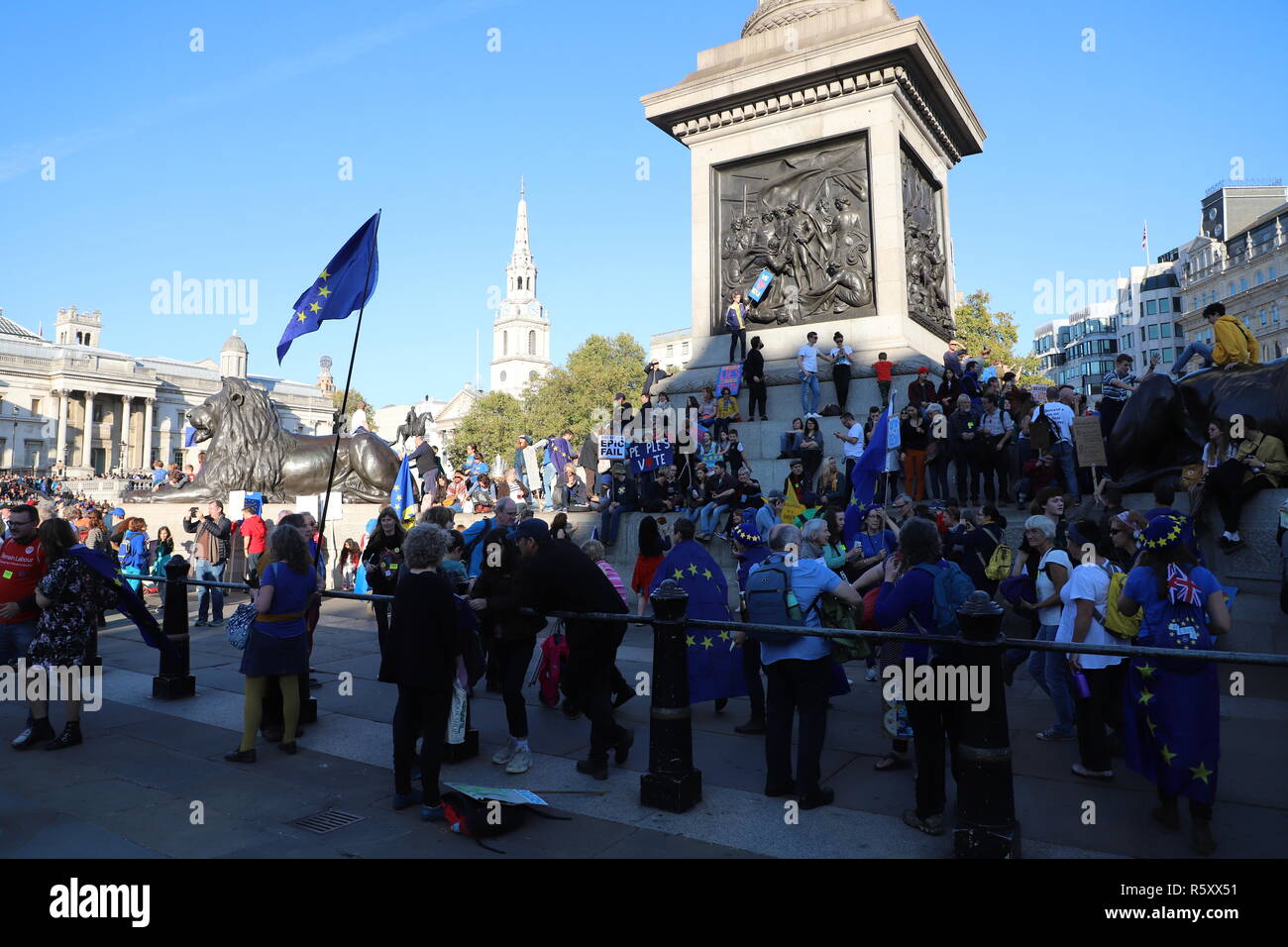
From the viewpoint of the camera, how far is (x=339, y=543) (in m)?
18.0

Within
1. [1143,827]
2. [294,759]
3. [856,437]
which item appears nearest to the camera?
[1143,827]

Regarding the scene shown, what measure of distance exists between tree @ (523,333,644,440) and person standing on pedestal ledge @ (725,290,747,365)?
53902 millimetres

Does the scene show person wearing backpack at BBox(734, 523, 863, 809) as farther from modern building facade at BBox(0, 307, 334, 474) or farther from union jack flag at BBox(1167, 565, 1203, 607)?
modern building facade at BBox(0, 307, 334, 474)

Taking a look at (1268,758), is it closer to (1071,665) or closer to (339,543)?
(1071,665)

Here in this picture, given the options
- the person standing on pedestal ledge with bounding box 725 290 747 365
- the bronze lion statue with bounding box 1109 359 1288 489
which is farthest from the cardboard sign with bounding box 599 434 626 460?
the bronze lion statue with bounding box 1109 359 1288 489

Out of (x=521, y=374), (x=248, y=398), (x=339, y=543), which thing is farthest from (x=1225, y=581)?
(x=521, y=374)

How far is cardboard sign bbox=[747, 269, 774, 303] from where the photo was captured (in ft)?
56.2

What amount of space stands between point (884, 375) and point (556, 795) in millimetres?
11670

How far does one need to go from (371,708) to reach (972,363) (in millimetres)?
12170

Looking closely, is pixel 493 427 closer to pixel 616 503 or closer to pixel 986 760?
pixel 616 503

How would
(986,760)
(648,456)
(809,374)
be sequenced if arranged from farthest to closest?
(809,374)
(648,456)
(986,760)

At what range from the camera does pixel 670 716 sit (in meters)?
4.98

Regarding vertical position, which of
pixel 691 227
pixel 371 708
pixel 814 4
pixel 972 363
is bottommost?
pixel 371 708

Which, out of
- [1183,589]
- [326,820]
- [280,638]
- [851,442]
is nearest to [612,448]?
[851,442]
